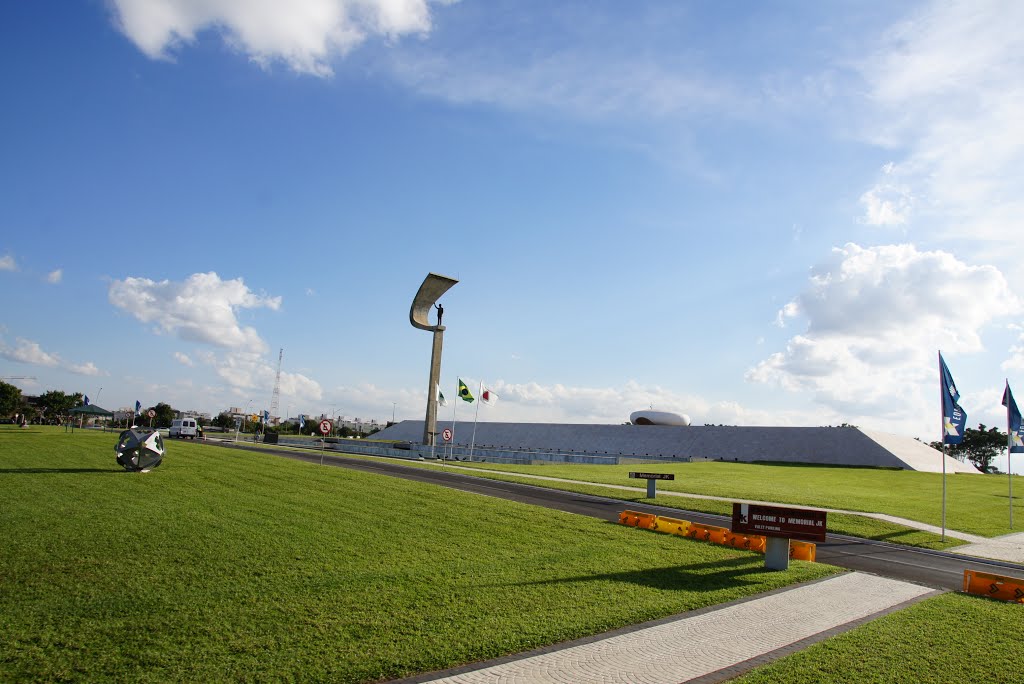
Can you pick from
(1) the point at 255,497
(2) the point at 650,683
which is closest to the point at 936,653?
(2) the point at 650,683

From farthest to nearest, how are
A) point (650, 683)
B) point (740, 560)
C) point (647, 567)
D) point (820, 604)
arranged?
point (740, 560)
point (647, 567)
point (820, 604)
point (650, 683)

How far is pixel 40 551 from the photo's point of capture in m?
9.74

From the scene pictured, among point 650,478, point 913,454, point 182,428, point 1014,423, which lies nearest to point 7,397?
point 182,428

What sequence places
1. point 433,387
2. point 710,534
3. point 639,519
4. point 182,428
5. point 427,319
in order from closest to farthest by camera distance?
point 710,534
point 639,519
point 182,428
point 433,387
point 427,319

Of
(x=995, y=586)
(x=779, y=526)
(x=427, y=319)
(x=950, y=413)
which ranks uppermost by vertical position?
(x=427, y=319)

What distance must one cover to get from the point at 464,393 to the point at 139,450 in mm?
23620

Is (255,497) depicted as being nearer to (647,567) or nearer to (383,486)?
(383,486)

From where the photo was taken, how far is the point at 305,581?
8891 millimetres

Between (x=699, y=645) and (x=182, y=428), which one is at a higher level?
(x=699, y=645)

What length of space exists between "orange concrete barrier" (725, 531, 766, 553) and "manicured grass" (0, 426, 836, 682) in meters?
0.51

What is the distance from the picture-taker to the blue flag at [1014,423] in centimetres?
2255

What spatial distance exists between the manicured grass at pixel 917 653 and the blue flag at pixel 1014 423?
16.9m

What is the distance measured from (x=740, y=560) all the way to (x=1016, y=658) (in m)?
5.71

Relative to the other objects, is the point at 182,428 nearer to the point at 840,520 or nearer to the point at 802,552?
the point at 840,520
